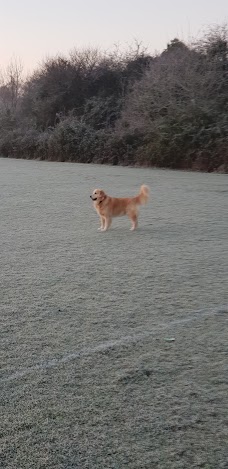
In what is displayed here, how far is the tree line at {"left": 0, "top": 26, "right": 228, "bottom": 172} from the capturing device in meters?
16.6

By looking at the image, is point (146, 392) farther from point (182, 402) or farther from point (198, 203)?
point (198, 203)

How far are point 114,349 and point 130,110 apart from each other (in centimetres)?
1812

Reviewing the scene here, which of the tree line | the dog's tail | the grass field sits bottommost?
the grass field

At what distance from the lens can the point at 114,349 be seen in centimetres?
293

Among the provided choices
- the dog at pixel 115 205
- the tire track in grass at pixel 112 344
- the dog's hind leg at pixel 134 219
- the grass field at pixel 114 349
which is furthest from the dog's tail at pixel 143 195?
the tire track in grass at pixel 112 344

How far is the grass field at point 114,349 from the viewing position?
80.4 inches

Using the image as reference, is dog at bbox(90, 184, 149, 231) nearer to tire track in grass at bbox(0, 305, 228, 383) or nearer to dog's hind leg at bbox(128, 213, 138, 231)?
dog's hind leg at bbox(128, 213, 138, 231)

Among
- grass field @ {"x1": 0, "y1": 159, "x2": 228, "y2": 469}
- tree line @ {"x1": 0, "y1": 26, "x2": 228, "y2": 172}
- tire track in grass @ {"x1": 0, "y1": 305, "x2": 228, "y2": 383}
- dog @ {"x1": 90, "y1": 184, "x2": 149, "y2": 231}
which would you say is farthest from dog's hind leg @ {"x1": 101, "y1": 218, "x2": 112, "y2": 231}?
tree line @ {"x1": 0, "y1": 26, "x2": 228, "y2": 172}

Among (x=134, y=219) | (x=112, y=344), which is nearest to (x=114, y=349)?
(x=112, y=344)

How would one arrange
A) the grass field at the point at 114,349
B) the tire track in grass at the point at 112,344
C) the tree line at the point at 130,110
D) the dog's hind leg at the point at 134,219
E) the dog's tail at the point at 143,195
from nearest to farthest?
the grass field at the point at 114,349, the tire track in grass at the point at 112,344, the dog's tail at the point at 143,195, the dog's hind leg at the point at 134,219, the tree line at the point at 130,110

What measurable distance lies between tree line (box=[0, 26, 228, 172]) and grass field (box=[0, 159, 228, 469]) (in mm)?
11108

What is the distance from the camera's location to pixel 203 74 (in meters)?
16.8

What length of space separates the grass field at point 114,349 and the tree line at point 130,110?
11.1 m

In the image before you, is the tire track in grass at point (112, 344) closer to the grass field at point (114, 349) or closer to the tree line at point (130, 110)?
the grass field at point (114, 349)
